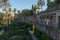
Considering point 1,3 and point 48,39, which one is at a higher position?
point 1,3

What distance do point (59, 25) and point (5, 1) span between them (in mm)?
36579

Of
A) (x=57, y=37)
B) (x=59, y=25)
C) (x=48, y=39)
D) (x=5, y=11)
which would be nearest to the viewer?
(x=57, y=37)

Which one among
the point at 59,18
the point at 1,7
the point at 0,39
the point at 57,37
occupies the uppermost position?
the point at 1,7

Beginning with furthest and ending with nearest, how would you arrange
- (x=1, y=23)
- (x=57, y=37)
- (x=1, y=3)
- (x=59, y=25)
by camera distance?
(x=1, y=3)
(x=1, y=23)
(x=59, y=25)
(x=57, y=37)

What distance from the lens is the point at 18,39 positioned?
20.2 m

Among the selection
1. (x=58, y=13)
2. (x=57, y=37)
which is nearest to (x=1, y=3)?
(x=58, y=13)

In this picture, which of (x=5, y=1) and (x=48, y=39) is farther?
(x=5, y=1)

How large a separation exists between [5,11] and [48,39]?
41626 millimetres

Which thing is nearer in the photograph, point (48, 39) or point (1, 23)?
point (48, 39)

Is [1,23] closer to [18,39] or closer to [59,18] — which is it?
[18,39]

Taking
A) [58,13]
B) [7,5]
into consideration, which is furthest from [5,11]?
[58,13]

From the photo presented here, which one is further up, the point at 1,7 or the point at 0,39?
the point at 1,7

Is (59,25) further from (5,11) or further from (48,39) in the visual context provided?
(5,11)

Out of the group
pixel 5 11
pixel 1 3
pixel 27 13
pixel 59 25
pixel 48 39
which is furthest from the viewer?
pixel 27 13
